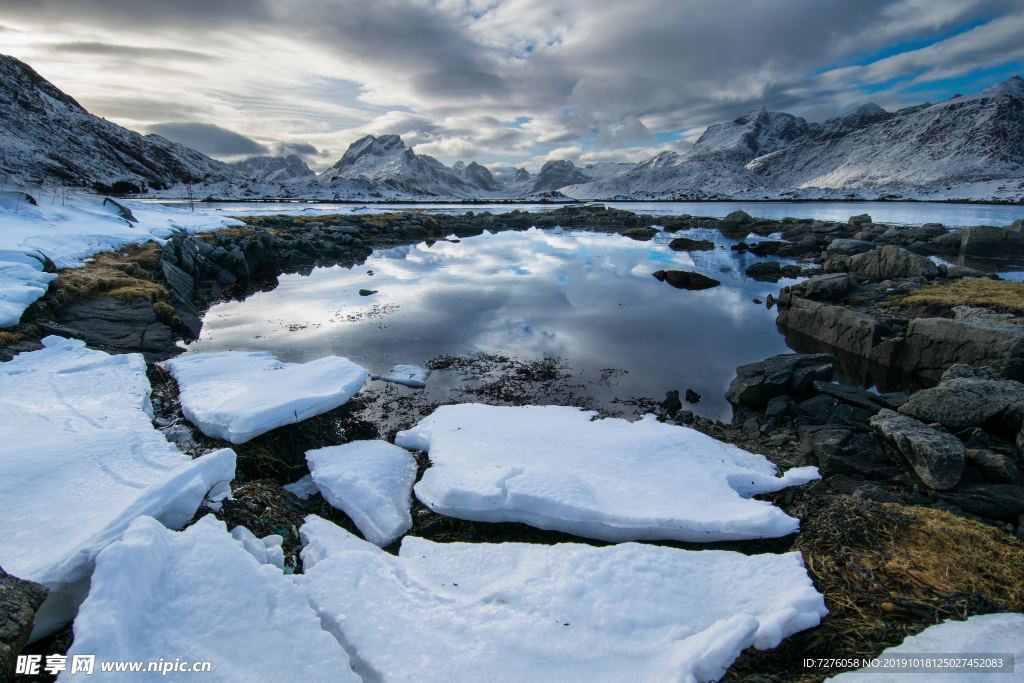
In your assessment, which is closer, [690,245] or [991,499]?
[991,499]

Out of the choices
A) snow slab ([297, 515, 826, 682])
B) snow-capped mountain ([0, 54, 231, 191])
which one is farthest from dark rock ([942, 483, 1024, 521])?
snow-capped mountain ([0, 54, 231, 191])

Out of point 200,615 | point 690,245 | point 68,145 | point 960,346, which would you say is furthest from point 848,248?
point 68,145

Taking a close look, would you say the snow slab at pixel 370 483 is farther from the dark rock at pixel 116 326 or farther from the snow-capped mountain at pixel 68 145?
the snow-capped mountain at pixel 68 145

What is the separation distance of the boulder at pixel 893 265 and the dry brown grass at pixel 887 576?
21188 mm

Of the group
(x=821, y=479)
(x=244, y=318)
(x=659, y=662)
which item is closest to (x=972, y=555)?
(x=821, y=479)

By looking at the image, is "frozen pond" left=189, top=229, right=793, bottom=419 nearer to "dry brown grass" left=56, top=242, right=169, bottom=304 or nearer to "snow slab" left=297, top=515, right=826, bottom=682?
"dry brown grass" left=56, top=242, right=169, bottom=304

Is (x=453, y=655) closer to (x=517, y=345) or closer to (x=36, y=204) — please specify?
(x=517, y=345)

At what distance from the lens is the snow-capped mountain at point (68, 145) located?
361 ft

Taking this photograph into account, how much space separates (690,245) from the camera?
44312 mm

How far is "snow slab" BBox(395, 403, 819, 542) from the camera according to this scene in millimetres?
5781

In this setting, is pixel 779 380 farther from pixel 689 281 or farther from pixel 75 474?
pixel 689 281

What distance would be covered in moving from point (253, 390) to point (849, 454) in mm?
11372

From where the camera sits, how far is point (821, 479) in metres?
7.39

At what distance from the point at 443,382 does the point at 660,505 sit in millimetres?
7796
